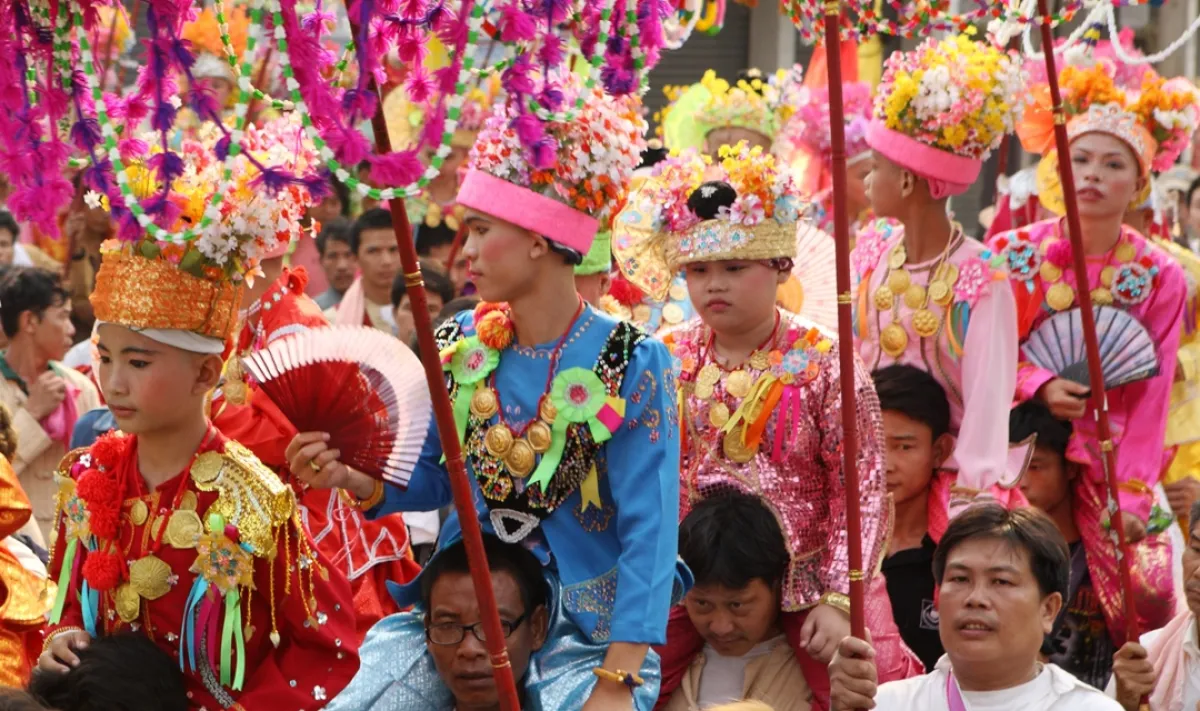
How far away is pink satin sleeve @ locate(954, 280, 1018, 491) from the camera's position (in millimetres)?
5586

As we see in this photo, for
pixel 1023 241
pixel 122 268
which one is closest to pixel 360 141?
pixel 122 268

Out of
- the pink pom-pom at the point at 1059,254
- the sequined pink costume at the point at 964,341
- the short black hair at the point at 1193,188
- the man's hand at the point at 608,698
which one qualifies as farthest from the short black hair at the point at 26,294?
the short black hair at the point at 1193,188

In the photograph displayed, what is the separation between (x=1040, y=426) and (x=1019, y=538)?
1.82 meters

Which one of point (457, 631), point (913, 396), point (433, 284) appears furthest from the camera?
point (433, 284)

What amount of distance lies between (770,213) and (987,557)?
1.27m

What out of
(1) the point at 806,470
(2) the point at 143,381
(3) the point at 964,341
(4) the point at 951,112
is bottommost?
(1) the point at 806,470

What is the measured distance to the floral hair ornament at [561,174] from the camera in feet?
13.6

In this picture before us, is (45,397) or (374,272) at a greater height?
(374,272)

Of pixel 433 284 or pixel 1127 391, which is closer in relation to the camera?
pixel 1127 391

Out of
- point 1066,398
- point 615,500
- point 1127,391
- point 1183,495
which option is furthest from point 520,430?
point 1183,495

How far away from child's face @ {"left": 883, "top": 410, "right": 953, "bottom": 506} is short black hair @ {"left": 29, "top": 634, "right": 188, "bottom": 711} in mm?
2510

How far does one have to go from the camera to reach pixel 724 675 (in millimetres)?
4988

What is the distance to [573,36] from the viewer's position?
11.2ft

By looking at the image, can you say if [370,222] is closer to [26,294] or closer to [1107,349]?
[26,294]
